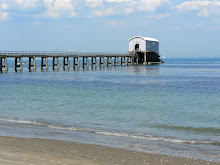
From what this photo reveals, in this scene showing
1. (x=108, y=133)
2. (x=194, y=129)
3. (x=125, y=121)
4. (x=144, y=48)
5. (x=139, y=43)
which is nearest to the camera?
(x=108, y=133)

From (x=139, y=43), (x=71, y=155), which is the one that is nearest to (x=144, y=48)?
(x=139, y=43)

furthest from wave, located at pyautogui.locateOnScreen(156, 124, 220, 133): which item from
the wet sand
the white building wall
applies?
the white building wall

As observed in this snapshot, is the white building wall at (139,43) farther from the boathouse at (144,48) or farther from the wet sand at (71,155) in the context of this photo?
the wet sand at (71,155)

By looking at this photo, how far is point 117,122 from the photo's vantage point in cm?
1689

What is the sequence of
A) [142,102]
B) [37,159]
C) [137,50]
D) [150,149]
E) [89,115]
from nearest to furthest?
[37,159]
[150,149]
[89,115]
[142,102]
[137,50]

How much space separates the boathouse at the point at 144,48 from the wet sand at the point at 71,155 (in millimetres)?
77426

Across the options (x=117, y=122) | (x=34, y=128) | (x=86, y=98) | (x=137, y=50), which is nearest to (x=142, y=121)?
(x=117, y=122)

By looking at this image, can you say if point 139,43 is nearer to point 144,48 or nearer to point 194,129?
point 144,48

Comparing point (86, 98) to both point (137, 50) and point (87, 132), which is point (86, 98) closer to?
point (87, 132)

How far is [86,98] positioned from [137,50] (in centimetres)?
6464

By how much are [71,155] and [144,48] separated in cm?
7968

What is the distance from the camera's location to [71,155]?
10.0m

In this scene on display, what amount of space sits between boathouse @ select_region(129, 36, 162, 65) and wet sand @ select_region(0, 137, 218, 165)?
254ft

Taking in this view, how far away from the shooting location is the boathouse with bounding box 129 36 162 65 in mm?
88125
